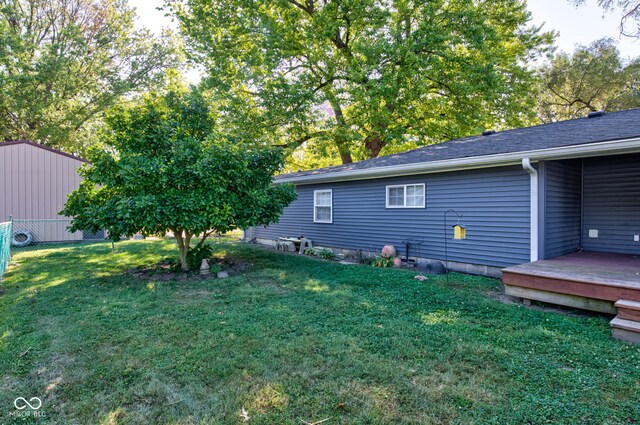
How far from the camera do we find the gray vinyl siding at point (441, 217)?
20.0 ft

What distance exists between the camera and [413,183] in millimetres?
7734

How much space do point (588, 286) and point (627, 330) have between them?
0.75 metres

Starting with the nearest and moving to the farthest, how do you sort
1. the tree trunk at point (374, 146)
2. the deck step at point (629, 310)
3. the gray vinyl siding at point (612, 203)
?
the deck step at point (629, 310)
the gray vinyl siding at point (612, 203)
the tree trunk at point (374, 146)

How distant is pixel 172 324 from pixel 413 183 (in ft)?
18.9

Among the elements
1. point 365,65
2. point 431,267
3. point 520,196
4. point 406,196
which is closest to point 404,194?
point 406,196

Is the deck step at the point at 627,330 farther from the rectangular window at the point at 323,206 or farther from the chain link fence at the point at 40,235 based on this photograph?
the chain link fence at the point at 40,235

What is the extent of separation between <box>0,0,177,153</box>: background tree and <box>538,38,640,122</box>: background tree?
70.1 ft

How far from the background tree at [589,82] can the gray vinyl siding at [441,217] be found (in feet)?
43.7

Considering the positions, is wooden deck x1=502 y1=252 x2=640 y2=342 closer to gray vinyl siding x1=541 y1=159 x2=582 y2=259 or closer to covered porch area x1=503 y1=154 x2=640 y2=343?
covered porch area x1=503 y1=154 x2=640 y2=343

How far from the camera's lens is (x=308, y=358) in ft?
10.0

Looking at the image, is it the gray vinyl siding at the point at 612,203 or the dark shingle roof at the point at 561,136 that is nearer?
the dark shingle roof at the point at 561,136

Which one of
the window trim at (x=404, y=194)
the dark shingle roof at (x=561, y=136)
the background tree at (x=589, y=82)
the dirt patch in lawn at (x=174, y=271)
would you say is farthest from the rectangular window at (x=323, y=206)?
the background tree at (x=589, y=82)

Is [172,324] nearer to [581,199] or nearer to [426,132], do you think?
[581,199]

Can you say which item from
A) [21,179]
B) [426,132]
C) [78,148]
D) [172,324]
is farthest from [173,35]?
[172,324]
